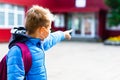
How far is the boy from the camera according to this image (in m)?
2.22

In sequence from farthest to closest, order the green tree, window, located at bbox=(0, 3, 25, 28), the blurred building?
1. the blurred building
2. the green tree
3. window, located at bbox=(0, 3, 25, 28)

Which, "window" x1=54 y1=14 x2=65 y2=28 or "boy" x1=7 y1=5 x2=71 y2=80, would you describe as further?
"window" x1=54 y1=14 x2=65 y2=28

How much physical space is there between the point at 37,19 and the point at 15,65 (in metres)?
0.29

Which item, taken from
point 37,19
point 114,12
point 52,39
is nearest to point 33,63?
point 37,19

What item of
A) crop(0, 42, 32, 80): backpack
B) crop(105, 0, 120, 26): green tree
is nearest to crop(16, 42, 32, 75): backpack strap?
crop(0, 42, 32, 80): backpack

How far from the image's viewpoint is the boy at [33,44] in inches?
87.4

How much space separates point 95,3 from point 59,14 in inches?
108

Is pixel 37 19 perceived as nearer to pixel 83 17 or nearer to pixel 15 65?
pixel 15 65

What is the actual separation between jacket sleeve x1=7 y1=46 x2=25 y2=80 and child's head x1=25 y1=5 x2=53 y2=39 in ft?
0.55

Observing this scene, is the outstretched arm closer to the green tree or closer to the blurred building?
the green tree

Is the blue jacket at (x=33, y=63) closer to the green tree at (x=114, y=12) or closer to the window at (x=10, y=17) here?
the window at (x=10, y=17)

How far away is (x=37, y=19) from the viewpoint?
2252 mm

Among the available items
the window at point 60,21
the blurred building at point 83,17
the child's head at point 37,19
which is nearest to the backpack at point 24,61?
the child's head at point 37,19

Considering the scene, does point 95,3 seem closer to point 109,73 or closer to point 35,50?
point 109,73
